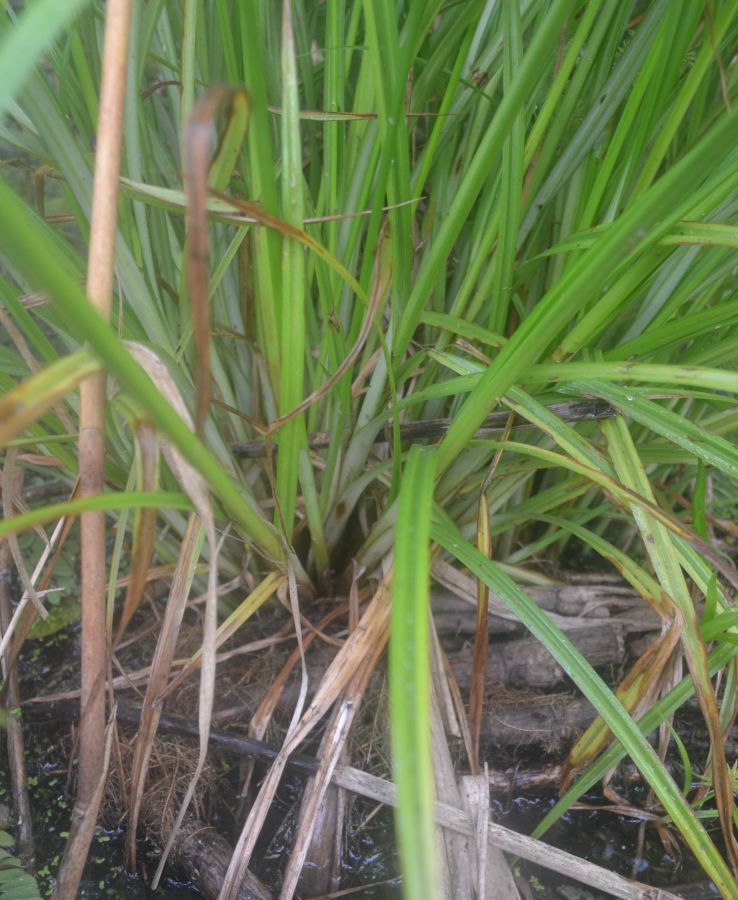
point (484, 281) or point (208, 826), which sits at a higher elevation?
point (484, 281)

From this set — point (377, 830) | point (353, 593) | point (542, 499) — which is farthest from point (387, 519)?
point (377, 830)

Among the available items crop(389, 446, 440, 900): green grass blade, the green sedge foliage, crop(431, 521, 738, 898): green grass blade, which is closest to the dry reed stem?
the green sedge foliage

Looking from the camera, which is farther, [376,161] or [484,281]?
[484,281]

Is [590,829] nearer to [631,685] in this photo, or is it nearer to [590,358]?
Result: [631,685]

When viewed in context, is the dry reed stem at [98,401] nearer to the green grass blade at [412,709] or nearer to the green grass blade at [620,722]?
the green grass blade at [412,709]

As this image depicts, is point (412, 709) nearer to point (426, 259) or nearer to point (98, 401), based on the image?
point (98, 401)

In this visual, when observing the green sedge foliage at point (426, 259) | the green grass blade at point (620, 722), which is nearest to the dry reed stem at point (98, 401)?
the green sedge foliage at point (426, 259)

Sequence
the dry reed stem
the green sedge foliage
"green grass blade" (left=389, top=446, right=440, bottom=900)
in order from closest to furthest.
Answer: "green grass blade" (left=389, top=446, right=440, bottom=900) → the dry reed stem → the green sedge foliage

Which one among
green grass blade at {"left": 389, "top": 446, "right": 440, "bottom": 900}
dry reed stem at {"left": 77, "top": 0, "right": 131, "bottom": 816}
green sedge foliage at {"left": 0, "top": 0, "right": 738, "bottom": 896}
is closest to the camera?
green grass blade at {"left": 389, "top": 446, "right": 440, "bottom": 900}

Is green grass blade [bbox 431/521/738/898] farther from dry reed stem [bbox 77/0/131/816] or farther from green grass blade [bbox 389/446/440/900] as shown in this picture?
dry reed stem [bbox 77/0/131/816]
